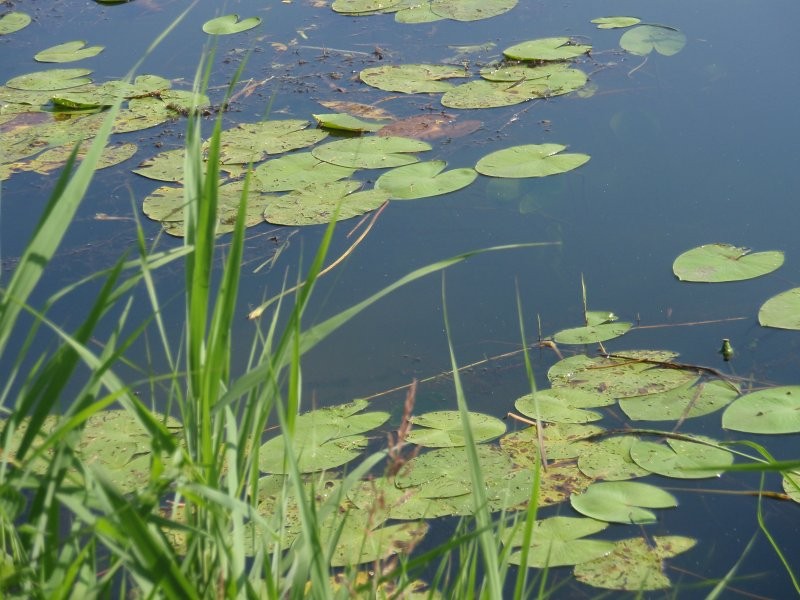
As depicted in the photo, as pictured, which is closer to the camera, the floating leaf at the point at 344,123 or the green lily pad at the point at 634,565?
the green lily pad at the point at 634,565

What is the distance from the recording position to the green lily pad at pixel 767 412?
1933mm

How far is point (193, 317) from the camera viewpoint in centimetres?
111

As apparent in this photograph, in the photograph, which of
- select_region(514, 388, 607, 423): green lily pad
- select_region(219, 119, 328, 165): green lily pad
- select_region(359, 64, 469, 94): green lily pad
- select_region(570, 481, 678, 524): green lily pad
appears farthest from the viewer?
select_region(359, 64, 469, 94): green lily pad

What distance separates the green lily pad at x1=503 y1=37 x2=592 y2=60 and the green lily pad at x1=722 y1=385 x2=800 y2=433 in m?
1.96

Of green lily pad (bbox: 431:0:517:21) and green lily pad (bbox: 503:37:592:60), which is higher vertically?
green lily pad (bbox: 431:0:517:21)

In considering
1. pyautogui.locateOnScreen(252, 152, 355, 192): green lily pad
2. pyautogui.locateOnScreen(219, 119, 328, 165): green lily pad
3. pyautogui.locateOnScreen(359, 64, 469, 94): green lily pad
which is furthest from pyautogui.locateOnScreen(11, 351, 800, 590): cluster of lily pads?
pyautogui.locateOnScreen(359, 64, 469, 94): green lily pad

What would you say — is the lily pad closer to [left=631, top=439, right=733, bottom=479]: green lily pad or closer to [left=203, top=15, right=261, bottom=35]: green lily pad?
[left=203, top=15, right=261, bottom=35]: green lily pad

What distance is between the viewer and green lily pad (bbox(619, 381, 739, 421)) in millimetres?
2023

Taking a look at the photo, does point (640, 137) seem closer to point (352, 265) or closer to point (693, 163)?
point (693, 163)

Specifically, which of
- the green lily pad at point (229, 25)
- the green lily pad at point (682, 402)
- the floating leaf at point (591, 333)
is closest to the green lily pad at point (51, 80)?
the green lily pad at point (229, 25)

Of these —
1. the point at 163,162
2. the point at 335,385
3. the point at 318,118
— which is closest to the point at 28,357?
the point at 335,385

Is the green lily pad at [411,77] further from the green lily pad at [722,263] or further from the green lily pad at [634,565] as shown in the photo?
the green lily pad at [634,565]

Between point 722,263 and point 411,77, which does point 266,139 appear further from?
point 722,263

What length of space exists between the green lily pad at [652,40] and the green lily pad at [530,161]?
841 mm
